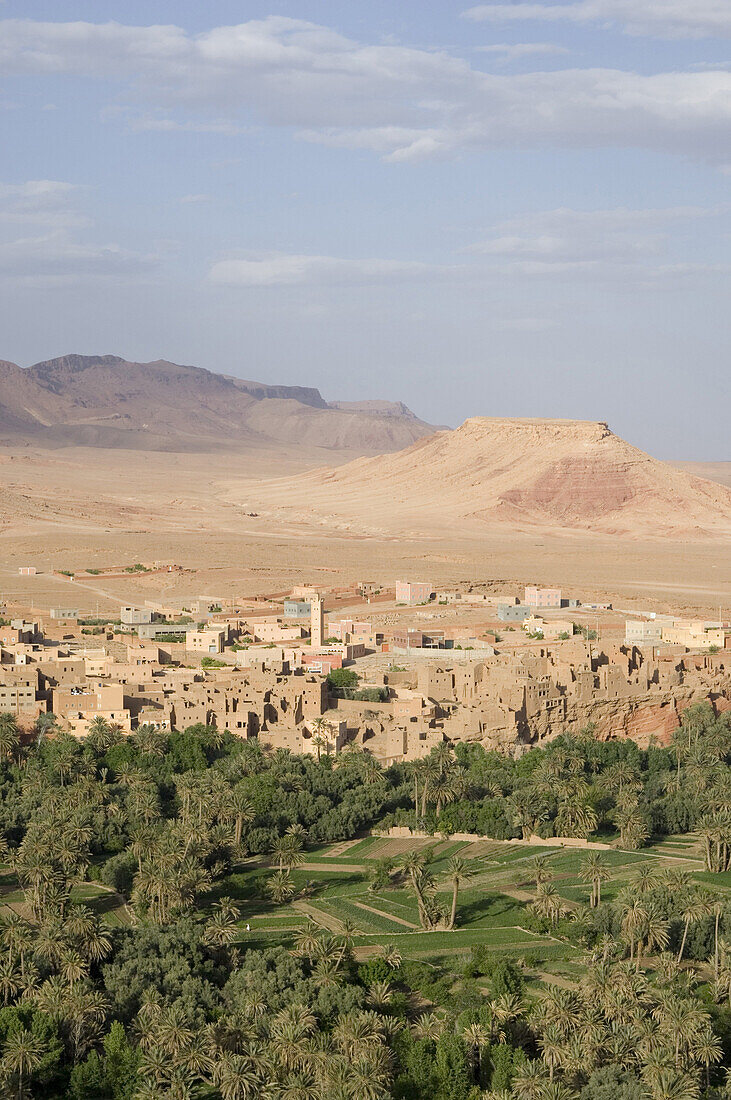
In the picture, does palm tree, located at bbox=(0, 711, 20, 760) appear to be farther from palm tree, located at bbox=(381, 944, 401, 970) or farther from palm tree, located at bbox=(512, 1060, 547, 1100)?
palm tree, located at bbox=(512, 1060, 547, 1100)

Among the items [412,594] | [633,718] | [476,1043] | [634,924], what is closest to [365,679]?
[633,718]

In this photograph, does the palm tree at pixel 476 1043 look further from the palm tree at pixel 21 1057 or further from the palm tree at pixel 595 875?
the palm tree at pixel 595 875

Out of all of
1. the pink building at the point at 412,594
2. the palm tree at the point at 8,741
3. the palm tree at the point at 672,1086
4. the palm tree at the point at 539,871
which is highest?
the pink building at the point at 412,594

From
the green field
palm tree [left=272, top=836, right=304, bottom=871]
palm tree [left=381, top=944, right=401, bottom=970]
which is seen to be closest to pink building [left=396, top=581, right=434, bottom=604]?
the green field

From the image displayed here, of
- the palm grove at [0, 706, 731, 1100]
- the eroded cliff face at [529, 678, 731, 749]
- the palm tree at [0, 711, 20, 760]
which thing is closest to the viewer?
the palm grove at [0, 706, 731, 1100]

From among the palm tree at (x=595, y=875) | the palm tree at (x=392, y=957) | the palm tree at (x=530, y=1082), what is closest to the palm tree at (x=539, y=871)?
the palm tree at (x=595, y=875)

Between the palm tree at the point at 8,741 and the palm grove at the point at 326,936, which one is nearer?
the palm grove at the point at 326,936

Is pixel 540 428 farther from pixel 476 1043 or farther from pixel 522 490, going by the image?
pixel 476 1043
